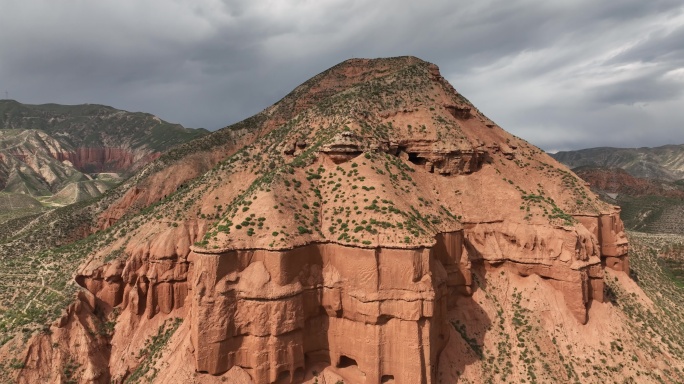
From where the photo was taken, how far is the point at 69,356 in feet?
109

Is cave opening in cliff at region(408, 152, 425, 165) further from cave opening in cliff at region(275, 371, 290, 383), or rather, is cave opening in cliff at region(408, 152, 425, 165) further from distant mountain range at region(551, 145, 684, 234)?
distant mountain range at region(551, 145, 684, 234)

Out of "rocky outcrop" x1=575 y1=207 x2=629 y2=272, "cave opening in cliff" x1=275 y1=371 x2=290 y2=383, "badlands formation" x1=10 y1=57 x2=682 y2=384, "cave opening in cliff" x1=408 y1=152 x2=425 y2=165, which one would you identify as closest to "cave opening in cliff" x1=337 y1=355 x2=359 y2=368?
"badlands formation" x1=10 y1=57 x2=682 y2=384

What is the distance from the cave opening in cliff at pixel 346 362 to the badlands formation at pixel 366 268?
0.09 meters

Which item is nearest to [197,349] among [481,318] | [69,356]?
[69,356]

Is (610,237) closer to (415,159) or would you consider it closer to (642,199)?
(415,159)

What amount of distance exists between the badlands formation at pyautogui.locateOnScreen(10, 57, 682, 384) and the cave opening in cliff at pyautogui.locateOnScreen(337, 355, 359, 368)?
9 centimetres

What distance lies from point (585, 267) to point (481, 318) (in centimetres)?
1141

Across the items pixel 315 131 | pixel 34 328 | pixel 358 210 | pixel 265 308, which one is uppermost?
pixel 315 131

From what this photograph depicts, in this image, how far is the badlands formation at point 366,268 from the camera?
27.7 metres

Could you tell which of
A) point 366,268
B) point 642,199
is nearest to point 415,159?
point 366,268

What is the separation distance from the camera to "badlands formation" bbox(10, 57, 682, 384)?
2770 centimetres

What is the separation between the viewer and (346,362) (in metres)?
30.1

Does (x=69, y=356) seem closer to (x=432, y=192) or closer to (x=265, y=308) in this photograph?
(x=265, y=308)

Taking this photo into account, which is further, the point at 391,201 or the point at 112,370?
the point at 112,370
